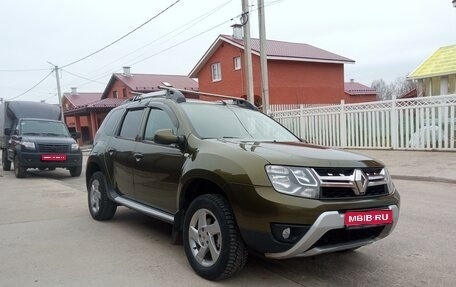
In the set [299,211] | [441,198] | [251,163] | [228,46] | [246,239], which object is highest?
[228,46]

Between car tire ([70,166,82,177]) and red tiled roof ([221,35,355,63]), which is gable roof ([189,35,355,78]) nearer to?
red tiled roof ([221,35,355,63])

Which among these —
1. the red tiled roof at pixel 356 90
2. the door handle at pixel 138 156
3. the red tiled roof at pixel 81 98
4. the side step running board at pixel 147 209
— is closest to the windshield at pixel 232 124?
the door handle at pixel 138 156

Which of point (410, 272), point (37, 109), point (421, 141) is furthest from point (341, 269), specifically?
point (37, 109)

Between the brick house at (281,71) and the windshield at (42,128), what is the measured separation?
14.7m

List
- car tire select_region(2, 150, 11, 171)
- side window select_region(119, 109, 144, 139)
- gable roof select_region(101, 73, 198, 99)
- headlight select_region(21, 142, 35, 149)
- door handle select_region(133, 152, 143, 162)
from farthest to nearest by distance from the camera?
gable roof select_region(101, 73, 198, 99) → car tire select_region(2, 150, 11, 171) → headlight select_region(21, 142, 35, 149) → side window select_region(119, 109, 144, 139) → door handle select_region(133, 152, 143, 162)

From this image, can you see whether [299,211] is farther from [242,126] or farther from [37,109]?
[37,109]

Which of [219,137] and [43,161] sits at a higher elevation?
[219,137]

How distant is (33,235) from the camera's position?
238 inches

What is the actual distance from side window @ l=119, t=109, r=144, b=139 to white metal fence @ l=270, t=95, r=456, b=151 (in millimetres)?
10462

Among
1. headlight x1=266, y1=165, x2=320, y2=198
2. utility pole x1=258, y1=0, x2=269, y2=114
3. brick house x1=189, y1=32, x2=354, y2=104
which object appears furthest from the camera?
brick house x1=189, y1=32, x2=354, y2=104

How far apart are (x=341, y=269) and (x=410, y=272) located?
24.8 inches

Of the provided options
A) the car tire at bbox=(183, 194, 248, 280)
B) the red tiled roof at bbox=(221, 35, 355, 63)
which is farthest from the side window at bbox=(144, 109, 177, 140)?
the red tiled roof at bbox=(221, 35, 355, 63)

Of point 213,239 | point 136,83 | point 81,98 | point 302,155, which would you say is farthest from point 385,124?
point 81,98

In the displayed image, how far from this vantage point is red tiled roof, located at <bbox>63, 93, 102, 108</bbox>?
5426cm
